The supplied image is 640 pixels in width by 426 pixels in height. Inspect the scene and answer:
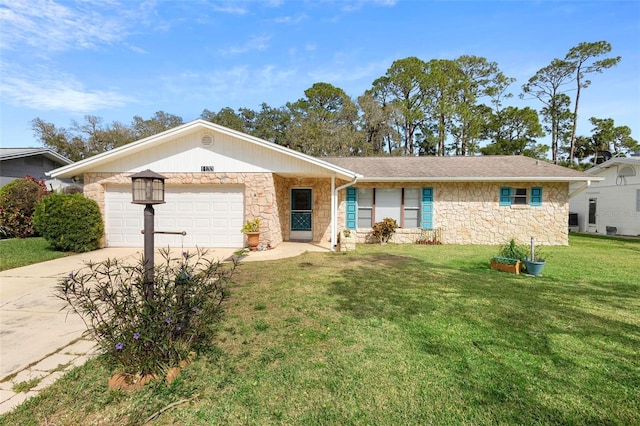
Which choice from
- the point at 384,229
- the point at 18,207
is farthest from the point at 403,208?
the point at 18,207

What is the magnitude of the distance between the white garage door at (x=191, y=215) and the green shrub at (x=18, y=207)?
4089 mm

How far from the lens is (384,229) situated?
38.0 feet

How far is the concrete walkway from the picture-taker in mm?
2822

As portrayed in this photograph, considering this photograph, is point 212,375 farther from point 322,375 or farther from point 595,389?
point 595,389

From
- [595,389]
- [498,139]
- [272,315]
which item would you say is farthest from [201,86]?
[498,139]

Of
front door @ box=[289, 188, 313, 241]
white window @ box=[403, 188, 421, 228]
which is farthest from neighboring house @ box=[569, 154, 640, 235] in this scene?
front door @ box=[289, 188, 313, 241]

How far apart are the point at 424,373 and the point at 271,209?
25.6 ft

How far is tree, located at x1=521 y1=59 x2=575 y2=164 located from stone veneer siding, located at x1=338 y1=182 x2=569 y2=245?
21157 mm

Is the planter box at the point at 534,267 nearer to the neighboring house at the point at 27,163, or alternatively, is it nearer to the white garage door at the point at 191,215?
the white garage door at the point at 191,215

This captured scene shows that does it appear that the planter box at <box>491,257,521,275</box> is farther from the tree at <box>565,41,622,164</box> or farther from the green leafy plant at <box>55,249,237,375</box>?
the tree at <box>565,41,622,164</box>

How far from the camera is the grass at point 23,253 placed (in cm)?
750

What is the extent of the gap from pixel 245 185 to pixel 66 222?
211 inches

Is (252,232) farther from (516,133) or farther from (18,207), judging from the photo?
(516,133)

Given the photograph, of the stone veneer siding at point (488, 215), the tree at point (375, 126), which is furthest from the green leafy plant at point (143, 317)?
the tree at point (375, 126)
